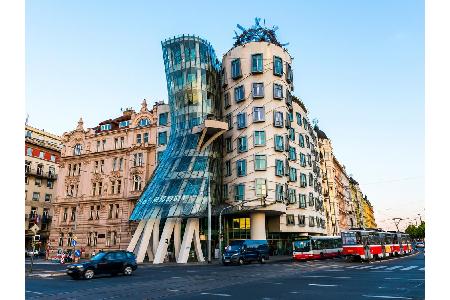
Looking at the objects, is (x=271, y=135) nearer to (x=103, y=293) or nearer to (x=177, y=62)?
(x=177, y=62)

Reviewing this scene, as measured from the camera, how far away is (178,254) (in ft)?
159

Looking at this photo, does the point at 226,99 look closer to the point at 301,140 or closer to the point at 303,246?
the point at 301,140

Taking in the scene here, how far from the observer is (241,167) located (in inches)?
1996

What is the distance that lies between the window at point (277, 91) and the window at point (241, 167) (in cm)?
974

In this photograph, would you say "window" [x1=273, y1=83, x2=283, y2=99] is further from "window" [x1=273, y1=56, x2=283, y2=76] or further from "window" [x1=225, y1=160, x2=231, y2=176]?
"window" [x1=225, y1=160, x2=231, y2=176]

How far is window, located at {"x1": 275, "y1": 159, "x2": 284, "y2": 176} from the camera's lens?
4965 centimetres

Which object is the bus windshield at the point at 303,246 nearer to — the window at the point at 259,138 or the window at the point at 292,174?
the window at the point at 259,138

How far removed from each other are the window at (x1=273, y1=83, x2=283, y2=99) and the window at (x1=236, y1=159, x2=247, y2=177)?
9740 millimetres

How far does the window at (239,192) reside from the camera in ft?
162

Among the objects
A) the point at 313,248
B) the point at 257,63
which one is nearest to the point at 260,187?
the point at 313,248

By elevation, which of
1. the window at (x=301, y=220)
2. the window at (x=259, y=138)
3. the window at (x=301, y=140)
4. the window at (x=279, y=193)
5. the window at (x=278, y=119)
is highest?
the window at (x=278, y=119)

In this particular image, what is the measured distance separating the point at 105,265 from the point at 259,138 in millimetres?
28702

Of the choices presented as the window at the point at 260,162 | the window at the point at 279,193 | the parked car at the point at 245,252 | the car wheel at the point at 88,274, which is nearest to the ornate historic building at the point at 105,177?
the window at the point at 260,162
